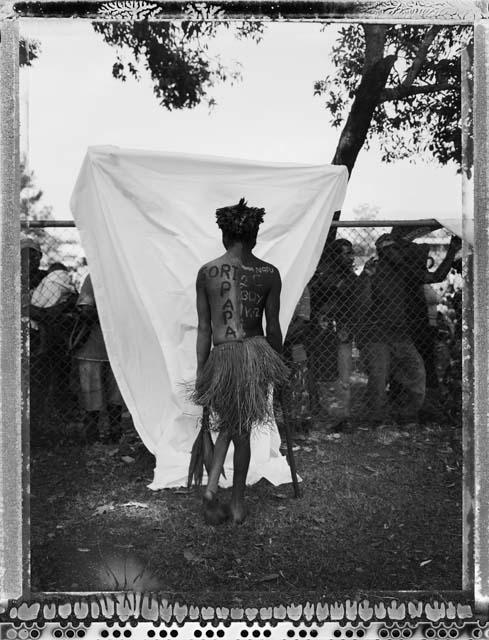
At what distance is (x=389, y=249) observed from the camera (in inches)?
243

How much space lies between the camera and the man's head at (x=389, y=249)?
613 centimetres

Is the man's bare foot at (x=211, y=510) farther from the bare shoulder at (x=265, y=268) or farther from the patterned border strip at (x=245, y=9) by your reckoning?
the patterned border strip at (x=245, y=9)

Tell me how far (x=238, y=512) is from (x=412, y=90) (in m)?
5.22

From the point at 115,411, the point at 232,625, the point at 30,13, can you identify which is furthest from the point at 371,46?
the point at 232,625

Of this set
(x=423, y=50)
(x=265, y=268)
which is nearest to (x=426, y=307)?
(x=423, y=50)

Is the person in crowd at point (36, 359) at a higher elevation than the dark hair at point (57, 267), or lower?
lower

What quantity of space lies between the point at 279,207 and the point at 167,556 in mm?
2732

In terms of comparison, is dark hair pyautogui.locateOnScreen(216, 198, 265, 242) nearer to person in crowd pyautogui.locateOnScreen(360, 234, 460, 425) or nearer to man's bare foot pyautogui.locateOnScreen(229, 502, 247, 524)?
man's bare foot pyautogui.locateOnScreen(229, 502, 247, 524)

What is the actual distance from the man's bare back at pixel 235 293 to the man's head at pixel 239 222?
11 centimetres

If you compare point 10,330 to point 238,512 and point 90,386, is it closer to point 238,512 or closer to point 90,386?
point 238,512

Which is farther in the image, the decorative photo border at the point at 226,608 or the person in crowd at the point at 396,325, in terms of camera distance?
the person in crowd at the point at 396,325

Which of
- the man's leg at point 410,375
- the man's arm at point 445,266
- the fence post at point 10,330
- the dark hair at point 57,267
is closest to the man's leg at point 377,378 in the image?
the man's leg at point 410,375

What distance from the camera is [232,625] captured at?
2311 millimetres

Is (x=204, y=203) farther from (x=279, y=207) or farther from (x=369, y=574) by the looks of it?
(x=369, y=574)
